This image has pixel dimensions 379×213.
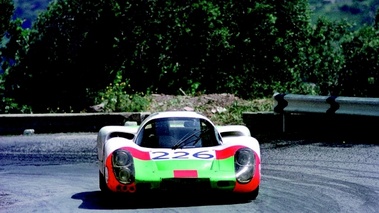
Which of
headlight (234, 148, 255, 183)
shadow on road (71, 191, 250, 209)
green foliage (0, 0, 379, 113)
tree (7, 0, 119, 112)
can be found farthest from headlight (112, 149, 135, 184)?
green foliage (0, 0, 379, 113)

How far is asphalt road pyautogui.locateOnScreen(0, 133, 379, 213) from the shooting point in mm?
8516

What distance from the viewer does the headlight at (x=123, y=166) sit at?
28.6 ft

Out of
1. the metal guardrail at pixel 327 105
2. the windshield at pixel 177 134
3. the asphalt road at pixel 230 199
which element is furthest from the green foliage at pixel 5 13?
the windshield at pixel 177 134

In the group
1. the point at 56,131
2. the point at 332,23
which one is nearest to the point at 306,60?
the point at 332,23

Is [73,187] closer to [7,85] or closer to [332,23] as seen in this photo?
[7,85]

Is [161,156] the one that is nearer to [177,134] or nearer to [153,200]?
[153,200]

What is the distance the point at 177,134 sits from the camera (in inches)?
388

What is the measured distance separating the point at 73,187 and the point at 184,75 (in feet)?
90.2

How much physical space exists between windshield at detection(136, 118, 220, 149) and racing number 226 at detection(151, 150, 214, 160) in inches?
12.0

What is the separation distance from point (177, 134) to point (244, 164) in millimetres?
1229

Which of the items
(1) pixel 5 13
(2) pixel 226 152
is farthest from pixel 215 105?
(1) pixel 5 13

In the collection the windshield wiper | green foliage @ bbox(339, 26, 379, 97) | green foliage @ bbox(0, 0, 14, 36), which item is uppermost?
green foliage @ bbox(0, 0, 14, 36)

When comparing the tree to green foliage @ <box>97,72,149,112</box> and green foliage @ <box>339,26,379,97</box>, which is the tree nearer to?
green foliage @ <box>97,72,149,112</box>

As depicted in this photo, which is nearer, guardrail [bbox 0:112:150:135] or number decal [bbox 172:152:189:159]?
number decal [bbox 172:152:189:159]
